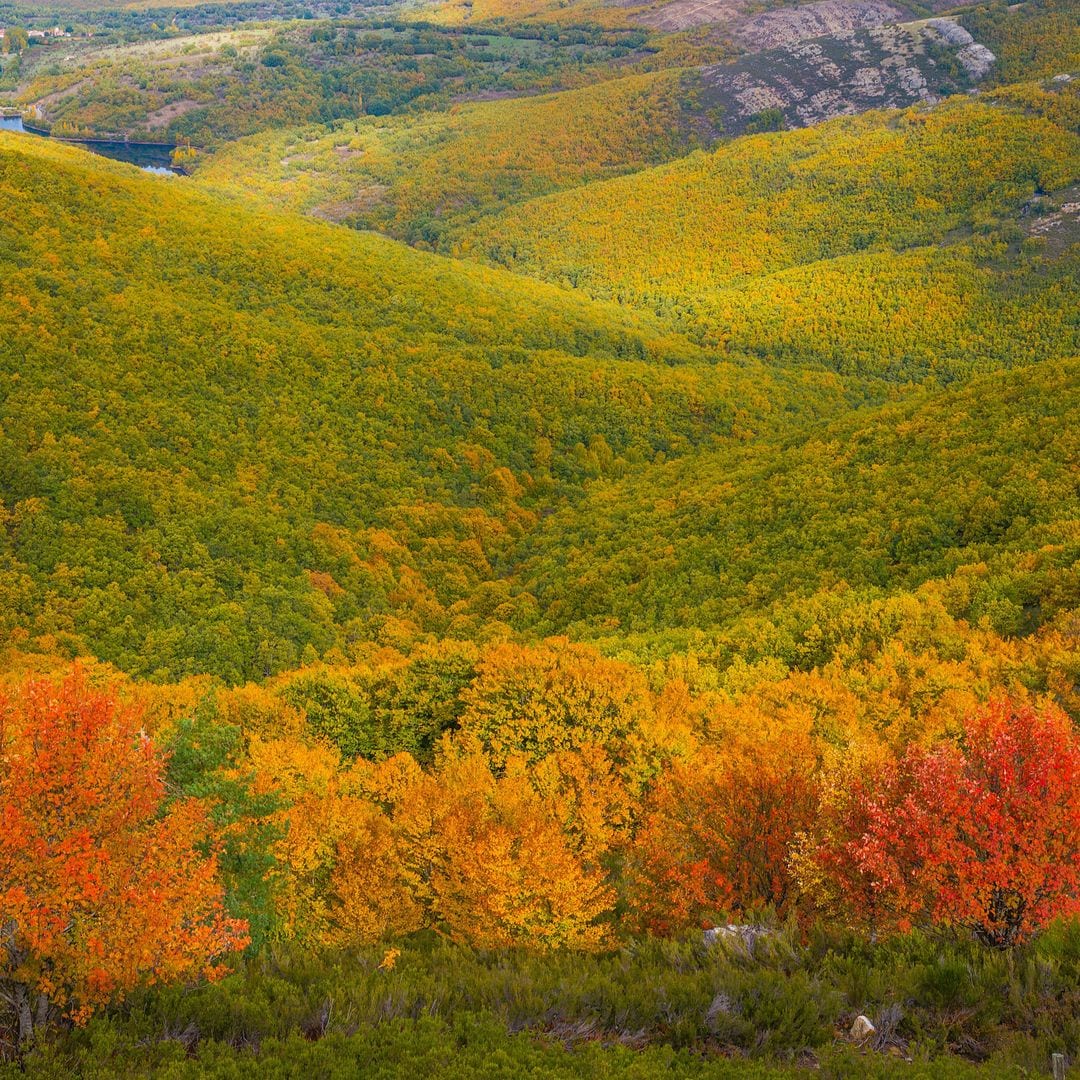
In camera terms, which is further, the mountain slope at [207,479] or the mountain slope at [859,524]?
the mountain slope at [207,479]

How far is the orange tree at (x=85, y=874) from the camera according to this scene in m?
27.6

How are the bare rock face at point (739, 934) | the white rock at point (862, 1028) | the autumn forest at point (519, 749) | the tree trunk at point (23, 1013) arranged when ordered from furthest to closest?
the bare rock face at point (739, 934) → the autumn forest at point (519, 749) → the tree trunk at point (23, 1013) → the white rock at point (862, 1028)

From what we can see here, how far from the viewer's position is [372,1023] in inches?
1111

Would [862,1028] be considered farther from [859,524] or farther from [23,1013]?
[859,524]

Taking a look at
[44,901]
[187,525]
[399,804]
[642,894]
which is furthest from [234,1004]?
[187,525]

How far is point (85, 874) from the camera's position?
28.3 meters

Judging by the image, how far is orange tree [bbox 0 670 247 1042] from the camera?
27625mm

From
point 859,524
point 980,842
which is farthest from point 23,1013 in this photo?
point 859,524

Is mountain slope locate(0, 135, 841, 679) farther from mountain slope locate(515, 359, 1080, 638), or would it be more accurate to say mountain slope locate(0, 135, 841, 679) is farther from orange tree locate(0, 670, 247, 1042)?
orange tree locate(0, 670, 247, 1042)

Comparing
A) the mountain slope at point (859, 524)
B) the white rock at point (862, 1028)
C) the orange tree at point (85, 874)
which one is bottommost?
the mountain slope at point (859, 524)

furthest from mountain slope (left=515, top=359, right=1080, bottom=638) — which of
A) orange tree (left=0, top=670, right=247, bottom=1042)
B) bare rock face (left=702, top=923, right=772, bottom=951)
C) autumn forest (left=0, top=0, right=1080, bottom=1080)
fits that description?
orange tree (left=0, top=670, right=247, bottom=1042)

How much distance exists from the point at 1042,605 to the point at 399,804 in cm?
5756

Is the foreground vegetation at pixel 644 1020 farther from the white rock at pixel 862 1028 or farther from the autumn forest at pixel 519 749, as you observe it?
the white rock at pixel 862 1028

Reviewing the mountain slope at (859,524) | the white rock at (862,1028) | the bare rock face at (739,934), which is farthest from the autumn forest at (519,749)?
the mountain slope at (859,524)
